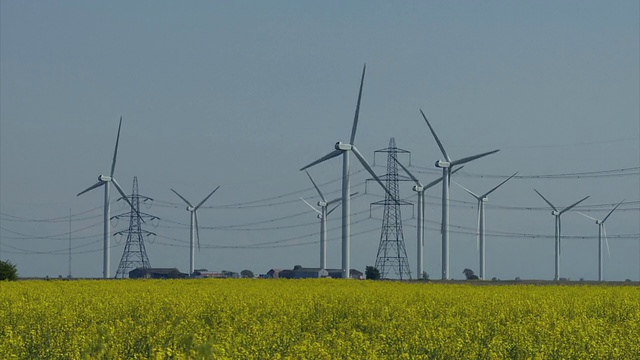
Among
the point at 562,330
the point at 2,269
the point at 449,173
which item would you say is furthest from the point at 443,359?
the point at 449,173

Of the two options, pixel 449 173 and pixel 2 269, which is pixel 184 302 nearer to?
pixel 2 269

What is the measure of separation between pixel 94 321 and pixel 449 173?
305 feet

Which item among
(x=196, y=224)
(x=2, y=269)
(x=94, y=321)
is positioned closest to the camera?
(x=94, y=321)

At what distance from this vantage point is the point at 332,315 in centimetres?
3606

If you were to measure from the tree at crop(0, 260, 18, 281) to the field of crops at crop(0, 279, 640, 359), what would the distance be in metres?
36.3

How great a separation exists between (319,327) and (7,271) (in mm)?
58608

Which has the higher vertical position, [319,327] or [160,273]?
[160,273]

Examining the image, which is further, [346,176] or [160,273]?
[160,273]

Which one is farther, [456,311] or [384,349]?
[456,311]

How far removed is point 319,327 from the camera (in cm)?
3095

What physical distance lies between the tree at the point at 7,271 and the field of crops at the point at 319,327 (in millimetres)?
36258

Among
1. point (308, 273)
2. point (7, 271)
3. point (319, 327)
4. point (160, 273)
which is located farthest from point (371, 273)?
point (319, 327)

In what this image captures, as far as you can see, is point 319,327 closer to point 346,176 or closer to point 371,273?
point 346,176

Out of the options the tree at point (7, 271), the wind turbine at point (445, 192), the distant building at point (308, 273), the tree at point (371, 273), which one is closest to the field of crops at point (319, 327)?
the tree at point (7, 271)
